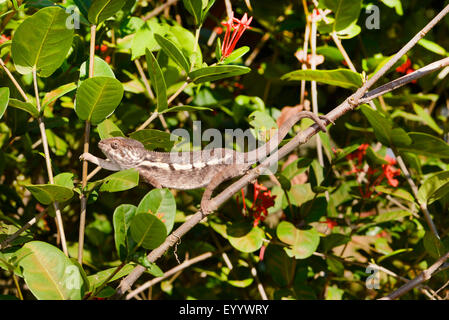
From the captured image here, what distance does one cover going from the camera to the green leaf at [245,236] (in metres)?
1.64

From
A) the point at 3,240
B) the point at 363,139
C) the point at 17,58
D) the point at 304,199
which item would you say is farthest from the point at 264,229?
the point at 17,58

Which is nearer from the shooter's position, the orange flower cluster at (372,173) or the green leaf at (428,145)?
the green leaf at (428,145)

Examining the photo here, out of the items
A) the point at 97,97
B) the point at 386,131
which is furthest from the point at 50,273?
the point at 386,131

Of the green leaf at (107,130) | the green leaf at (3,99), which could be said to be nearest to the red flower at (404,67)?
the green leaf at (107,130)

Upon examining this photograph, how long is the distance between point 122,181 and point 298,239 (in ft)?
2.27

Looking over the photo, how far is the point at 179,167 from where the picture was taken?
1686 mm

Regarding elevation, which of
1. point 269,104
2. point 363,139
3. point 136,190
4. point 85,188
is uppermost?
point 269,104

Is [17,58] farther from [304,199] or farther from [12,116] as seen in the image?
[304,199]

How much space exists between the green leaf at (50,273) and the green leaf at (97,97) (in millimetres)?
330

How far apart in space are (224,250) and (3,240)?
0.89 meters

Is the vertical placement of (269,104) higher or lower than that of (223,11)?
lower

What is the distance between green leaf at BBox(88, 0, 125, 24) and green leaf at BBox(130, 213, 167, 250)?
1.80 ft

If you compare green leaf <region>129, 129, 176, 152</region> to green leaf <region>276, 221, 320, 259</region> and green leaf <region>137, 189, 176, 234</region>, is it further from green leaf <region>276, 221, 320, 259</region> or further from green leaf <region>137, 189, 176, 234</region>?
green leaf <region>276, 221, 320, 259</region>

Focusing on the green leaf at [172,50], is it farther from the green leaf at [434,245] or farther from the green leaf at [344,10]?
the green leaf at [434,245]
